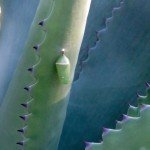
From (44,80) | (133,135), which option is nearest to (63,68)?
(44,80)

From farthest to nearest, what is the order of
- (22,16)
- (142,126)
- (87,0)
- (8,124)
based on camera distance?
1. (22,16)
2. (8,124)
3. (87,0)
4. (142,126)

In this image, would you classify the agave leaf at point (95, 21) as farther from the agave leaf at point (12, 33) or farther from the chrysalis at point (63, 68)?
the chrysalis at point (63, 68)

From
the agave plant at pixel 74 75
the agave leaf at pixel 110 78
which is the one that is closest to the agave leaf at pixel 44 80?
the agave plant at pixel 74 75

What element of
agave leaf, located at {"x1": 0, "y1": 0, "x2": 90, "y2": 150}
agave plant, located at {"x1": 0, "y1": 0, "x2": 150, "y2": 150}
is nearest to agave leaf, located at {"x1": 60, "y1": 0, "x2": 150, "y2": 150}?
agave plant, located at {"x1": 0, "y1": 0, "x2": 150, "y2": 150}

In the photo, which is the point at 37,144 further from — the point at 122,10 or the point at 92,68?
the point at 122,10

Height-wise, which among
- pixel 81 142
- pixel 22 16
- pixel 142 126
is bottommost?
pixel 81 142

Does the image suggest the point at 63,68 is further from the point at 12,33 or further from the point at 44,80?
the point at 12,33

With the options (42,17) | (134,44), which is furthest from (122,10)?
(42,17)
